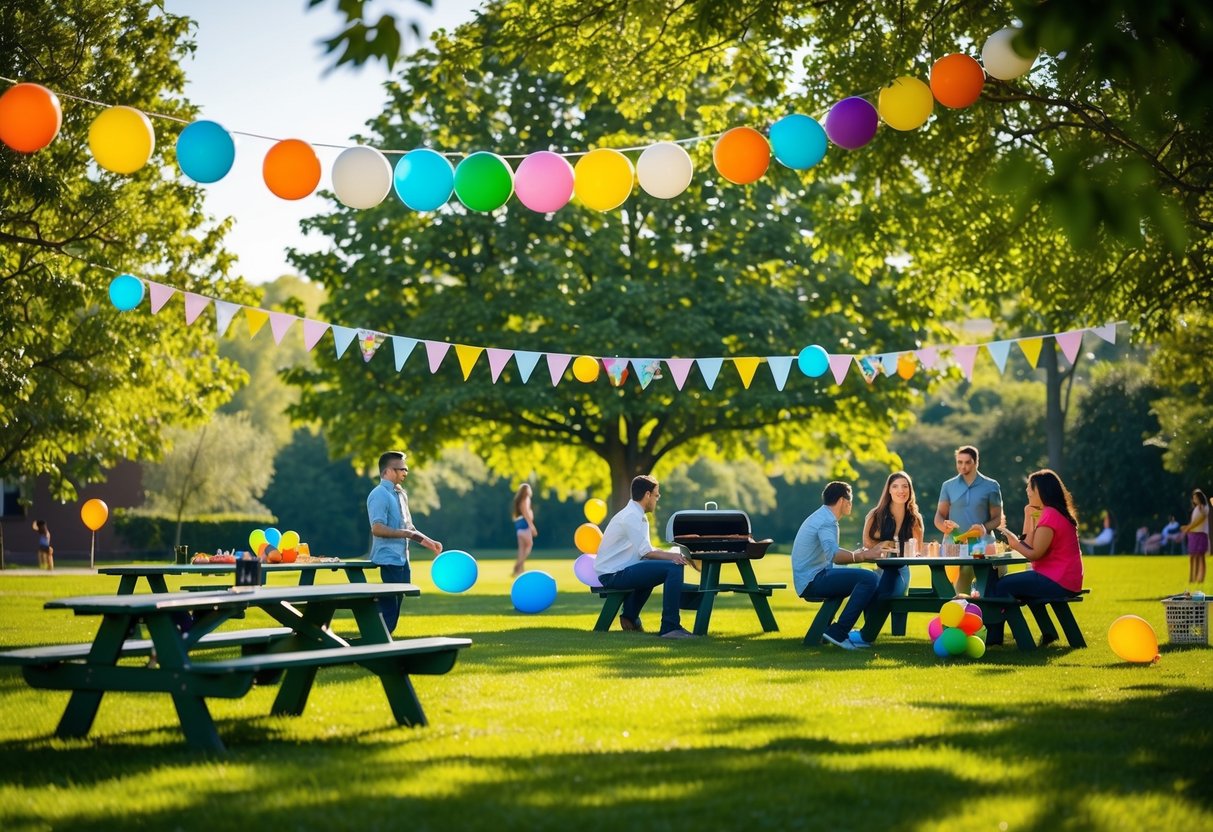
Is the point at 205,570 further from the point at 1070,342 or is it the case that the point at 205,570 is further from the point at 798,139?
the point at 1070,342

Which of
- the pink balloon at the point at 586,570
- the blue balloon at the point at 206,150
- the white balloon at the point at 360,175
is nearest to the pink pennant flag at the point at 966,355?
the pink balloon at the point at 586,570

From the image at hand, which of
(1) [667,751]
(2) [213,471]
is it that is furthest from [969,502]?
(2) [213,471]

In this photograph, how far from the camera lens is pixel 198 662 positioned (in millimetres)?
Result: 6824

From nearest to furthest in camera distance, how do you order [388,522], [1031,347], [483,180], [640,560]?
[483,180], [388,522], [640,560], [1031,347]

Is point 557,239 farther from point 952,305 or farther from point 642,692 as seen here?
point 642,692

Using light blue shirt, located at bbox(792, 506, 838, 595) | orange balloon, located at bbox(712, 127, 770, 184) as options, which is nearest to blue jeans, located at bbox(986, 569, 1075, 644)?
light blue shirt, located at bbox(792, 506, 838, 595)

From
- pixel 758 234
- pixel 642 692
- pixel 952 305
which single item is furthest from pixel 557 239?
pixel 642 692

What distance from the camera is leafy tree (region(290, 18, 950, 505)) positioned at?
79.8 ft

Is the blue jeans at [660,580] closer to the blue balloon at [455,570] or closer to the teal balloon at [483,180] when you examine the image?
the blue balloon at [455,570]

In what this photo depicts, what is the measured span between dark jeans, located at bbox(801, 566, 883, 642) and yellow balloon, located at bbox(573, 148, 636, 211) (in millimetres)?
3816

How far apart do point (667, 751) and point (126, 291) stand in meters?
11.1

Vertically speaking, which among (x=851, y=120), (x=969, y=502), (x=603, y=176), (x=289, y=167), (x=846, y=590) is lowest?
(x=846, y=590)

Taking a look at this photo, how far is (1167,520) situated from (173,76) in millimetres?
41004

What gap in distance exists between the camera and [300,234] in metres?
27.0
